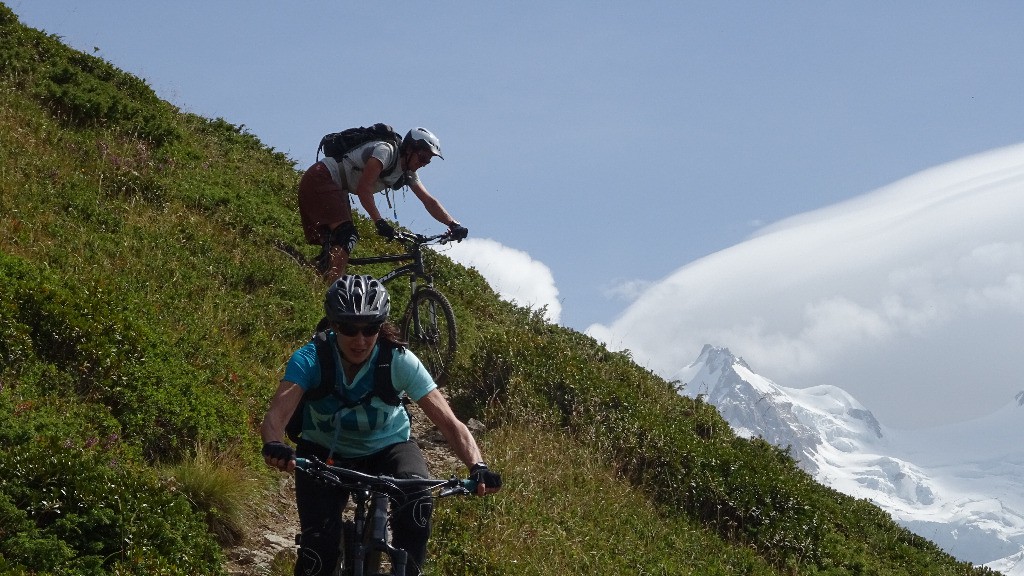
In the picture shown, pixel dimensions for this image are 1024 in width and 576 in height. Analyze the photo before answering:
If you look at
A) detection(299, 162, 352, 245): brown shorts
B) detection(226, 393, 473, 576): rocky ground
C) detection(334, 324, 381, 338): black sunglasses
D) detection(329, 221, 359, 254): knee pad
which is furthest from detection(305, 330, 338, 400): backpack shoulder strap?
detection(329, 221, 359, 254): knee pad

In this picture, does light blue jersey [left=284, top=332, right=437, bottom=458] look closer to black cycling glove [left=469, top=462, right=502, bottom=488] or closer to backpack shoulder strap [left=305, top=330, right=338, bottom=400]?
backpack shoulder strap [left=305, top=330, right=338, bottom=400]

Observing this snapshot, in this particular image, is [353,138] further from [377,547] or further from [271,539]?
[377,547]

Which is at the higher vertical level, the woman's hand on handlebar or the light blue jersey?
the light blue jersey

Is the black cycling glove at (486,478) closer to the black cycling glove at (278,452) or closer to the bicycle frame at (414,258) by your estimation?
the black cycling glove at (278,452)

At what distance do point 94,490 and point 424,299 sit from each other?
518 cm

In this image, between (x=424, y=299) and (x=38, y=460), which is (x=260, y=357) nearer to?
(x=424, y=299)

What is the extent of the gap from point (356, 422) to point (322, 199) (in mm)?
6238

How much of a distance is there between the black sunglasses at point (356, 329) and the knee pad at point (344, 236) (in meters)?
6.27

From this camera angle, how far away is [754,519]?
479 inches

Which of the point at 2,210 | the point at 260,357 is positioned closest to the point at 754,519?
the point at 260,357

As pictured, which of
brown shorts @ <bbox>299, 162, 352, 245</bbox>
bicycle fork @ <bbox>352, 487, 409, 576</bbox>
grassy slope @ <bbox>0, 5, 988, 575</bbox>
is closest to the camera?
bicycle fork @ <bbox>352, 487, 409, 576</bbox>

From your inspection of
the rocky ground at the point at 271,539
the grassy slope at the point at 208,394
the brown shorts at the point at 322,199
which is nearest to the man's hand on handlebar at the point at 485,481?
the grassy slope at the point at 208,394

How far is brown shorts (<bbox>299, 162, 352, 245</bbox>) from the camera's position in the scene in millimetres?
11383

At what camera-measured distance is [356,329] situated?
5.38 metres
